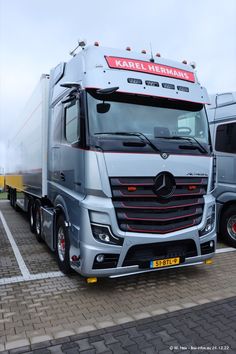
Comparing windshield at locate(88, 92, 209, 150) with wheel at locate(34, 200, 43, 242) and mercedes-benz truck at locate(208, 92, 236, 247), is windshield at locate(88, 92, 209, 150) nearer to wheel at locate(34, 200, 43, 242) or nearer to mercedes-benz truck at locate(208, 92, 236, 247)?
mercedes-benz truck at locate(208, 92, 236, 247)

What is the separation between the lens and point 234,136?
7.16 metres

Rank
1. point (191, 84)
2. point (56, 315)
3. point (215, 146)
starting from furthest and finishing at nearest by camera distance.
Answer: point (215, 146)
point (191, 84)
point (56, 315)

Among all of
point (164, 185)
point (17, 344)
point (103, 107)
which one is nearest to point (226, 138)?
point (164, 185)

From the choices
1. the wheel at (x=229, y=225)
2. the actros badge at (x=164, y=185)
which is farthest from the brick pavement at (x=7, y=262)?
the wheel at (x=229, y=225)

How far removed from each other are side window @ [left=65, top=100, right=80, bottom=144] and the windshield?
0.29 metres

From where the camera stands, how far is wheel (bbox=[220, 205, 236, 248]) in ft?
24.0

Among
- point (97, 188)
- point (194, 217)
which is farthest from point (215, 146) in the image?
point (97, 188)

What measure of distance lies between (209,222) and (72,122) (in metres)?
2.59

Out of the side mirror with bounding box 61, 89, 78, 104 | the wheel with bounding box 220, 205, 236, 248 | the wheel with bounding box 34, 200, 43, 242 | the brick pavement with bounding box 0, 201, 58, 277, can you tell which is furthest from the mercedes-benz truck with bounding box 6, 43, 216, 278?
the wheel with bounding box 220, 205, 236, 248

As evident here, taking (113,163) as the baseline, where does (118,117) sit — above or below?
above

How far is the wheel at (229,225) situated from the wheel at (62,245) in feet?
A: 12.6

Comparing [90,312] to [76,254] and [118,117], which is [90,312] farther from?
[118,117]

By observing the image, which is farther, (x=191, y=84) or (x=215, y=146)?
(x=215, y=146)

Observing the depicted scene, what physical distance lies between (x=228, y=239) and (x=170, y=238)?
3216 millimetres
